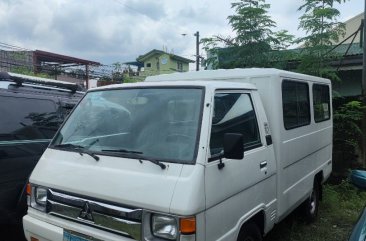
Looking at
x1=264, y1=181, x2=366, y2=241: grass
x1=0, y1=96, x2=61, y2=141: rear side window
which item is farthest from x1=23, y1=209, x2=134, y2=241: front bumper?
x1=264, y1=181, x2=366, y2=241: grass

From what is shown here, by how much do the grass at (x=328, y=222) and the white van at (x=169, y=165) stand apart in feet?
3.55

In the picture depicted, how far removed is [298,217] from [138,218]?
12.8 ft

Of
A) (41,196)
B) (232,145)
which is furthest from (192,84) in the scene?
(41,196)

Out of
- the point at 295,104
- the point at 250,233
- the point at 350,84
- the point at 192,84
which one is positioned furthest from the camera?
the point at 350,84

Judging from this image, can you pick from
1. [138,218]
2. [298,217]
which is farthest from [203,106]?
[298,217]

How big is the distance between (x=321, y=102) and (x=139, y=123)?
12.9 ft

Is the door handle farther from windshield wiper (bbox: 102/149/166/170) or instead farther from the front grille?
the front grille

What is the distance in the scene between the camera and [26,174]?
179 inches

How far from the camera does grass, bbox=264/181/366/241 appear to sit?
17.7 ft

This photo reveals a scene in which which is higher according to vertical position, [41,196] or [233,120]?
[233,120]

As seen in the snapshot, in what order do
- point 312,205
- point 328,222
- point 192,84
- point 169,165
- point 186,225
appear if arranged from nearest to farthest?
point 186,225 < point 169,165 < point 192,84 < point 312,205 < point 328,222

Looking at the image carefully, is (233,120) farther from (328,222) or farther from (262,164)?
(328,222)

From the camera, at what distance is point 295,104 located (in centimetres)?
502

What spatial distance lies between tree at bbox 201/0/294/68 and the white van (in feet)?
14.2
